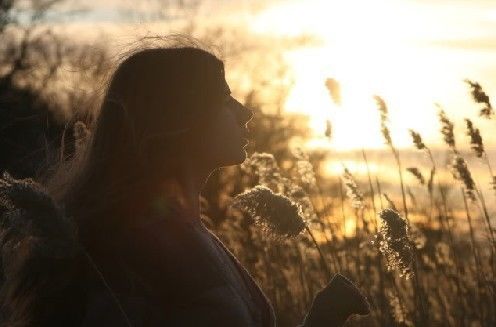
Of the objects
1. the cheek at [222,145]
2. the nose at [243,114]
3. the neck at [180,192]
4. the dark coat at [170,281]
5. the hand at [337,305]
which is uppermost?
the nose at [243,114]

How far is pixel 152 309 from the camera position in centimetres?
337

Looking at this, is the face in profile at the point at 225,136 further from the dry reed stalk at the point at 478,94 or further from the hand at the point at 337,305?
the dry reed stalk at the point at 478,94

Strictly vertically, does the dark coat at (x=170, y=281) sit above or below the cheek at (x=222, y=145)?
below

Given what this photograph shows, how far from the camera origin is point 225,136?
3836mm

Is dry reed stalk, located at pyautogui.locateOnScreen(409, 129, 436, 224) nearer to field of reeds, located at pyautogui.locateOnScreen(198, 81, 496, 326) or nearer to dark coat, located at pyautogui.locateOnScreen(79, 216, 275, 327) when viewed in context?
field of reeds, located at pyautogui.locateOnScreen(198, 81, 496, 326)

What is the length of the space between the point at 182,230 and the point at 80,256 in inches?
13.6

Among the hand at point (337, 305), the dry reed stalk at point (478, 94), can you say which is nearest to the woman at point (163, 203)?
the hand at point (337, 305)

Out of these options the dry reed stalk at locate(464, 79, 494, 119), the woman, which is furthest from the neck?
the dry reed stalk at locate(464, 79, 494, 119)

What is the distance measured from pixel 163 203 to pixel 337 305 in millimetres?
700

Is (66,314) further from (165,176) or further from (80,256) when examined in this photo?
(165,176)

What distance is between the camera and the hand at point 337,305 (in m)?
3.44

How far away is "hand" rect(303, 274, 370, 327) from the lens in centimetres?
344

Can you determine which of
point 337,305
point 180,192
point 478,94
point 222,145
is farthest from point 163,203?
point 478,94

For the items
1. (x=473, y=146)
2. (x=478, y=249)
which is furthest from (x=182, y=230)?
(x=478, y=249)
